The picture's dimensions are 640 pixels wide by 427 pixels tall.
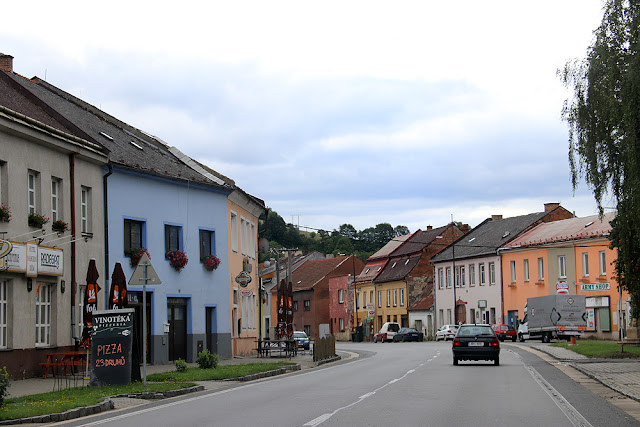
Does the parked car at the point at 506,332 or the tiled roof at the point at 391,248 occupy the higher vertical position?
the tiled roof at the point at 391,248

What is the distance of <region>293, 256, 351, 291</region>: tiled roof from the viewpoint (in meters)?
100

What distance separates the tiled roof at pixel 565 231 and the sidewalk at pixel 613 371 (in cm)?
2605

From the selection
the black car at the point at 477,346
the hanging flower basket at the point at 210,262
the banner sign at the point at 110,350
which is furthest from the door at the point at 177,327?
the banner sign at the point at 110,350

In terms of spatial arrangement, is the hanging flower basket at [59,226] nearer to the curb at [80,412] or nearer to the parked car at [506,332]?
the curb at [80,412]

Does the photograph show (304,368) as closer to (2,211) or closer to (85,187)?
(85,187)

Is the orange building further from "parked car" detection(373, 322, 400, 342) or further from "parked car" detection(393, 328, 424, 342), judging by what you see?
"parked car" detection(373, 322, 400, 342)

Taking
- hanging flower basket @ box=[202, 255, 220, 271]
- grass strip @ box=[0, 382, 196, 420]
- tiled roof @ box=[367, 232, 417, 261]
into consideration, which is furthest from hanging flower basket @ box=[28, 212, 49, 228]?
tiled roof @ box=[367, 232, 417, 261]

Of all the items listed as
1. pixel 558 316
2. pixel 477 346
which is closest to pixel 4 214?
pixel 477 346

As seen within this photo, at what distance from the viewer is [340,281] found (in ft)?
322

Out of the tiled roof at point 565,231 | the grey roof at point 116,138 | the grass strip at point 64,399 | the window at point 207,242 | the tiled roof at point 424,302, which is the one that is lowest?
the grass strip at point 64,399

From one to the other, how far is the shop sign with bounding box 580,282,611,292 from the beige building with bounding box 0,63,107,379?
128 ft

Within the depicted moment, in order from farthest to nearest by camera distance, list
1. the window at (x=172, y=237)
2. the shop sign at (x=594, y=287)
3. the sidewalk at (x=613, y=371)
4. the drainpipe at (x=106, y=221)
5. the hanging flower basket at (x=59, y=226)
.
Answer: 1. the shop sign at (x=594, y=287)
2. the window at (x=172, y=237)
3. the drainpipe at (x=106, y=221)
4. the hanging flower basket at (x=59, y=226)
5. the sidewalk at (x=613, y=371)

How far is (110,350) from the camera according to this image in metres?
19.4

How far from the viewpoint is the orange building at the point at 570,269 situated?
2290 inches
